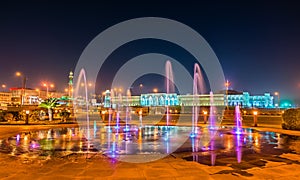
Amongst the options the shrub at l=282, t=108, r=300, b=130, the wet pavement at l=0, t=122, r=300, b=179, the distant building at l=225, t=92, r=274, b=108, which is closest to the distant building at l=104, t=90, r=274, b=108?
the distant building at l=225, t=92, r=274, b=108

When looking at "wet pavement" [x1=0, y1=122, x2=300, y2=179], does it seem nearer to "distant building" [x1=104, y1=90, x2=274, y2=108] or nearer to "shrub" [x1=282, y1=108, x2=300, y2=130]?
"shrub" [x1=282, y1=108, x2=300, y2=130]

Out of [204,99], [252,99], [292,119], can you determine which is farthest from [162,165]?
[252,99]

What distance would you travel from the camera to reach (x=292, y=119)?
16.9 m

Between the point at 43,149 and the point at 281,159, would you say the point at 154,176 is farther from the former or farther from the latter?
the point at 43,149

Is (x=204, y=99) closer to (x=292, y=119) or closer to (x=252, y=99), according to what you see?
(x=252, y=99)

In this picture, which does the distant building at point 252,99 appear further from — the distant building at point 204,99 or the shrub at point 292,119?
the shrub at point 292,119

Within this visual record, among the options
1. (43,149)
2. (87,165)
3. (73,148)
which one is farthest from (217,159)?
(43,149)

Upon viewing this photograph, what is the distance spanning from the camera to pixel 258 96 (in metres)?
158

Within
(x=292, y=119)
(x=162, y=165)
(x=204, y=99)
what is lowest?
(x=162, y=165)

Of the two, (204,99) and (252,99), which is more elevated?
(252,99)

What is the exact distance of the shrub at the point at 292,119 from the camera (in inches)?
651

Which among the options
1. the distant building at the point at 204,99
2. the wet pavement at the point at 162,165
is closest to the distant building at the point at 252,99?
the distant building at the point at 204,99

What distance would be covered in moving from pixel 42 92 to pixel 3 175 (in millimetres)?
156394

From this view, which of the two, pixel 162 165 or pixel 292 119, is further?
pixel 292 119
